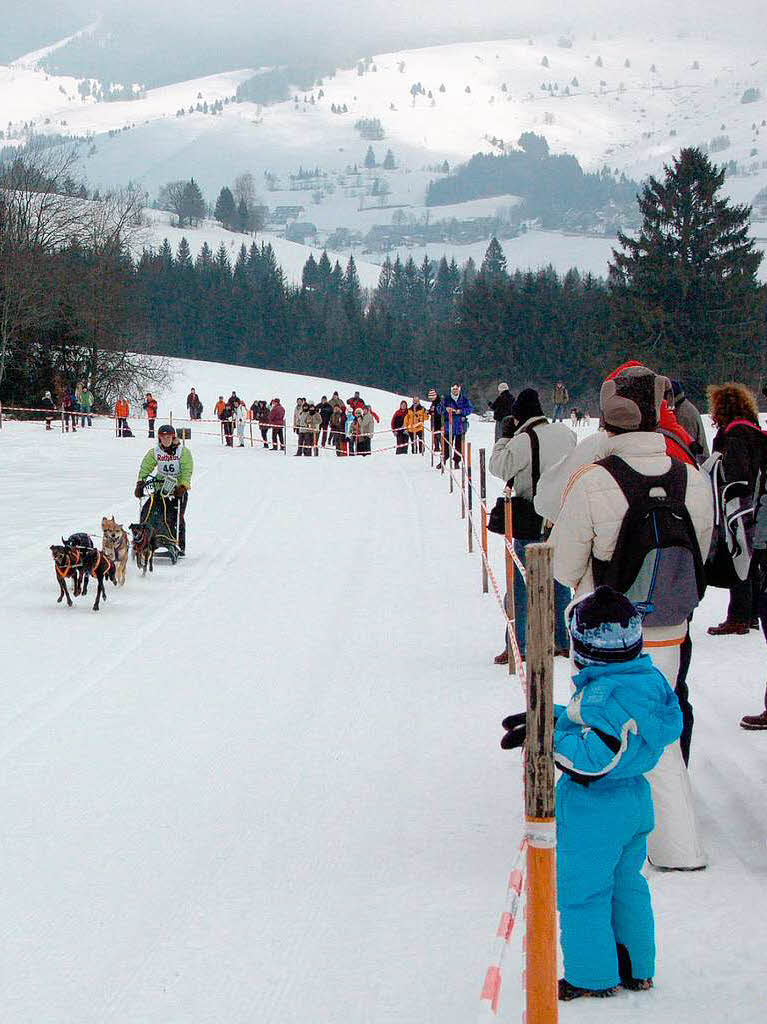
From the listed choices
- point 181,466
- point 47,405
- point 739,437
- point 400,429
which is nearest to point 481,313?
point 47,405

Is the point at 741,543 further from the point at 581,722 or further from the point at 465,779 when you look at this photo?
the point at 581,722

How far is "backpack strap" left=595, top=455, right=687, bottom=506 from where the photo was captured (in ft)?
14.9

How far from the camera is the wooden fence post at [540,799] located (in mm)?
2859

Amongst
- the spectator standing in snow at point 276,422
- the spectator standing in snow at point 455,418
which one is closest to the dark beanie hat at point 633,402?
the spectator standing in snow at point 455,418

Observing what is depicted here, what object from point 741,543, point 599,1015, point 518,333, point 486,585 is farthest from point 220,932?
point 518,333

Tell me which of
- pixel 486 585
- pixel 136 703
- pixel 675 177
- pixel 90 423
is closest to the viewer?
pixel 136 703

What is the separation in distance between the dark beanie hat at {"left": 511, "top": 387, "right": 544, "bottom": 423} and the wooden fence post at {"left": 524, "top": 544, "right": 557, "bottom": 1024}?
461 centimetres

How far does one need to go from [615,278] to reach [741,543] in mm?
51126

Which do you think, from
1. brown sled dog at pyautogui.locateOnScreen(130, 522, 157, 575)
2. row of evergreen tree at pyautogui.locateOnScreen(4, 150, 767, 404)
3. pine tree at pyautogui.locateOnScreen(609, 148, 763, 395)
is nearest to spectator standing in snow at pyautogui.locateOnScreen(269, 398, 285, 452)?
row of evergreen tree at pyautogui.locateOnScreen(4, 150, 767, 404)

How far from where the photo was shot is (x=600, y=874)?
3.51m

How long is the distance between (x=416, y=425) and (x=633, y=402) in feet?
80.4

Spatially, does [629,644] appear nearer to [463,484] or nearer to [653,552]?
[653,552]

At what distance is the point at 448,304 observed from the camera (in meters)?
160

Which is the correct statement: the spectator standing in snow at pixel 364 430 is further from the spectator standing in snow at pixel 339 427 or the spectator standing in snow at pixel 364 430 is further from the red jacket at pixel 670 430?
the red jacket at pixel 670 430
